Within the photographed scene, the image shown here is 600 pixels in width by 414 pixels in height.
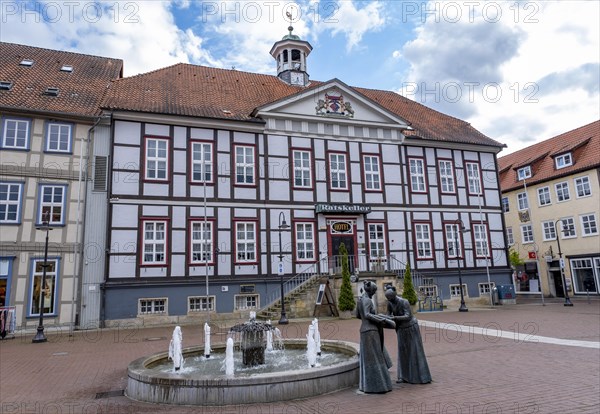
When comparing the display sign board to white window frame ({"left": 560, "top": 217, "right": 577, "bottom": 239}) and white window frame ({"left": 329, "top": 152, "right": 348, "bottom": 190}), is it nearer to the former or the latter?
white window frame ({"left": 329, "top": 152, "right": 348, "bottom": 190})

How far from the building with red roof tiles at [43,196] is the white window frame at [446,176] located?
1935 cm

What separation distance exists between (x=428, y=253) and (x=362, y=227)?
15.3ft

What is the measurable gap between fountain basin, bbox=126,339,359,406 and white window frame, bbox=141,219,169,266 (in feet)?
43.8

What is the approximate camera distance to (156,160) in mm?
22000

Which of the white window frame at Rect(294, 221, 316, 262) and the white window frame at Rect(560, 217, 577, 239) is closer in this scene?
the white window frame at Rect(294, 221, 316, 262)

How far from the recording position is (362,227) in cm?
2522

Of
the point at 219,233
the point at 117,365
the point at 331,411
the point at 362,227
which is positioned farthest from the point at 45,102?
the point at 331,411

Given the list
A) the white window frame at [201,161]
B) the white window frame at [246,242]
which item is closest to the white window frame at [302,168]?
the white window frame at [246,242]

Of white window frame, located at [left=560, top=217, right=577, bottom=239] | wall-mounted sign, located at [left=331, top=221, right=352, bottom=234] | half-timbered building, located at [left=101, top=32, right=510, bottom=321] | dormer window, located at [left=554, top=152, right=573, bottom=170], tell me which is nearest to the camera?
half-timbered building, located at [left=101, top=32, right=510, bottom=321]

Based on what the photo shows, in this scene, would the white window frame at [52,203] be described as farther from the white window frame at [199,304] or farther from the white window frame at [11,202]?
the white window frame at [199,304]

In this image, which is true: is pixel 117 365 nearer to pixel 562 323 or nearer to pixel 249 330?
pixel 249 330

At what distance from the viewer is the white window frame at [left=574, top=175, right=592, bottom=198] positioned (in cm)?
3375

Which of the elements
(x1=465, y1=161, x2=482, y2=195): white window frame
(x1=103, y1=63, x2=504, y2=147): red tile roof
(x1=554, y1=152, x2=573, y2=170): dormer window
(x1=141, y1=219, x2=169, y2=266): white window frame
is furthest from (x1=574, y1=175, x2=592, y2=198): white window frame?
(x1=141, y1=219, x2=169, y2=266): white window frame

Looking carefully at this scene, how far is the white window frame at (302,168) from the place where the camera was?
80.4ft
